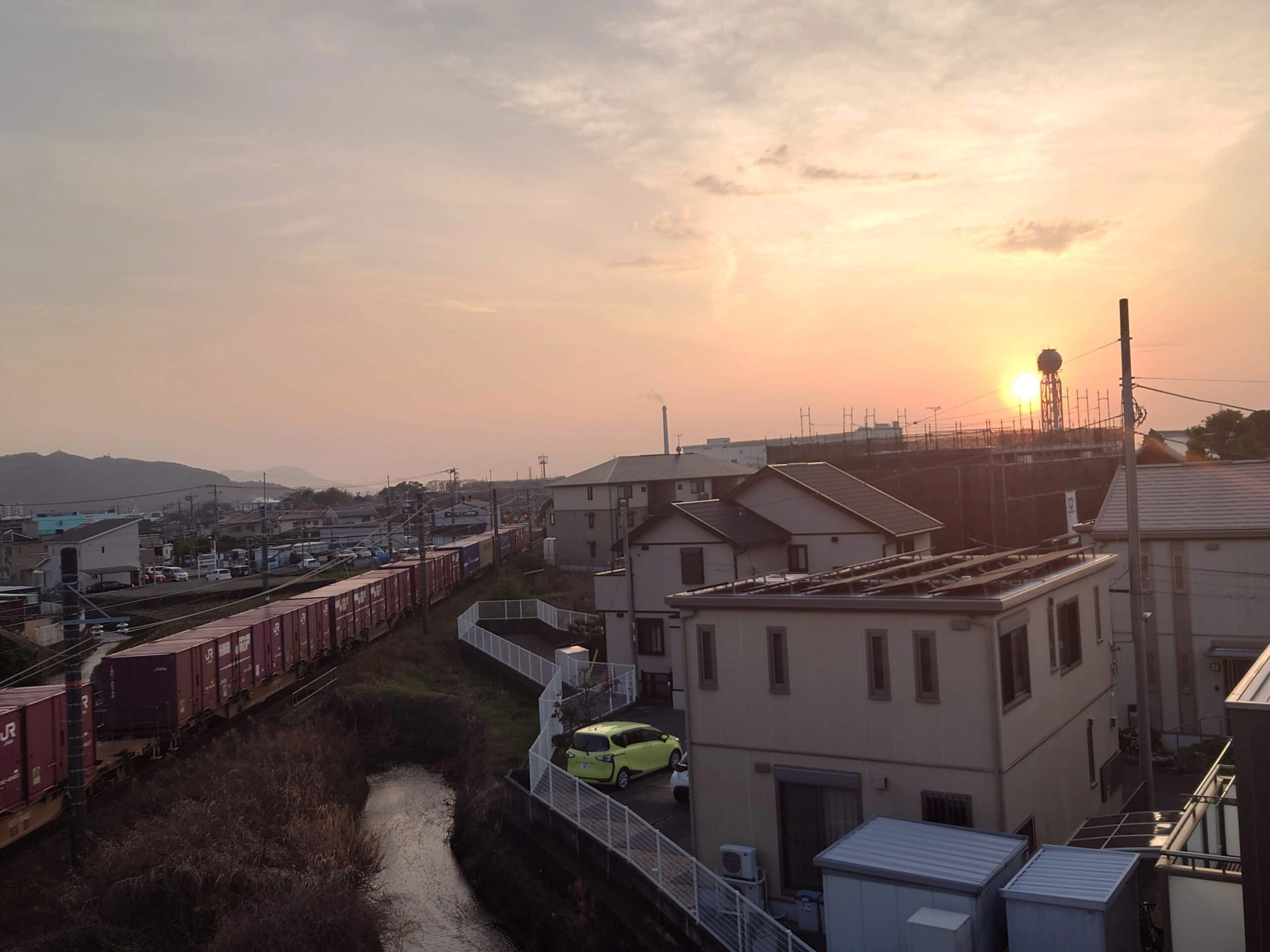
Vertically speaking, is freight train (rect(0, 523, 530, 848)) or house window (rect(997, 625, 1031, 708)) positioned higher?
house window (rect(997, 625, 1031, 708))

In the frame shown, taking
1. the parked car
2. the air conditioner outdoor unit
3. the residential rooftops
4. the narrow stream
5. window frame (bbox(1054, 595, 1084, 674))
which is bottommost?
the narrow stream

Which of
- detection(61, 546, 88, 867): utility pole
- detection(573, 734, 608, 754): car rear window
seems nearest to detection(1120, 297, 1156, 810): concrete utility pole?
detection(573, 734, 608, 754): car rear window

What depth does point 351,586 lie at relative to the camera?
32875 millimetres

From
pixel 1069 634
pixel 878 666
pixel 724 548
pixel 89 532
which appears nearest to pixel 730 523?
pixel 724 548

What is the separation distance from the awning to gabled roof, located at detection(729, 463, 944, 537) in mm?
7843

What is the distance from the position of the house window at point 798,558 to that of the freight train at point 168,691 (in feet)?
47.3

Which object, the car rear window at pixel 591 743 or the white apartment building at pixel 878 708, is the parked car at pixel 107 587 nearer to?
the car rear window at pixel 591 743

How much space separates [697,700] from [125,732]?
43.0 feet

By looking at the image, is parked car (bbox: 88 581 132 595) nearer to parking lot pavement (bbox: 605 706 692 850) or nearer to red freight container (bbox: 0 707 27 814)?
red freight container (bbox: 0 707 27 814)

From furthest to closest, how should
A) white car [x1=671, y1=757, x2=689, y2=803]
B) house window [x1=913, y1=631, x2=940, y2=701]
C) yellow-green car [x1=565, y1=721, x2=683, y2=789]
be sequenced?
yellow-green car [x1=565, y1=721, x2=683, y2=789], white car [x1=671, y1=757, x2=689, y2=803], house window [x1=913, y1=631, x2=940, y2=701]

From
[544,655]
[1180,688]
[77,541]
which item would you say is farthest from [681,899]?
[77,541]

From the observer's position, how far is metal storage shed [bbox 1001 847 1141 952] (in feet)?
26.8

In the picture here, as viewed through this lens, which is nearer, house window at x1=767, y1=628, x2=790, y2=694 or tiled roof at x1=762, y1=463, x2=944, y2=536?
house window at x1=767, y1=628, x2=790, y2=694

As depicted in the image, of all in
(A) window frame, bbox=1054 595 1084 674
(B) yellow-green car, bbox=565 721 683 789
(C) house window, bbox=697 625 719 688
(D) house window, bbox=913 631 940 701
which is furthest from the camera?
(B) yellow-green car, bbox=565 721 683 789
